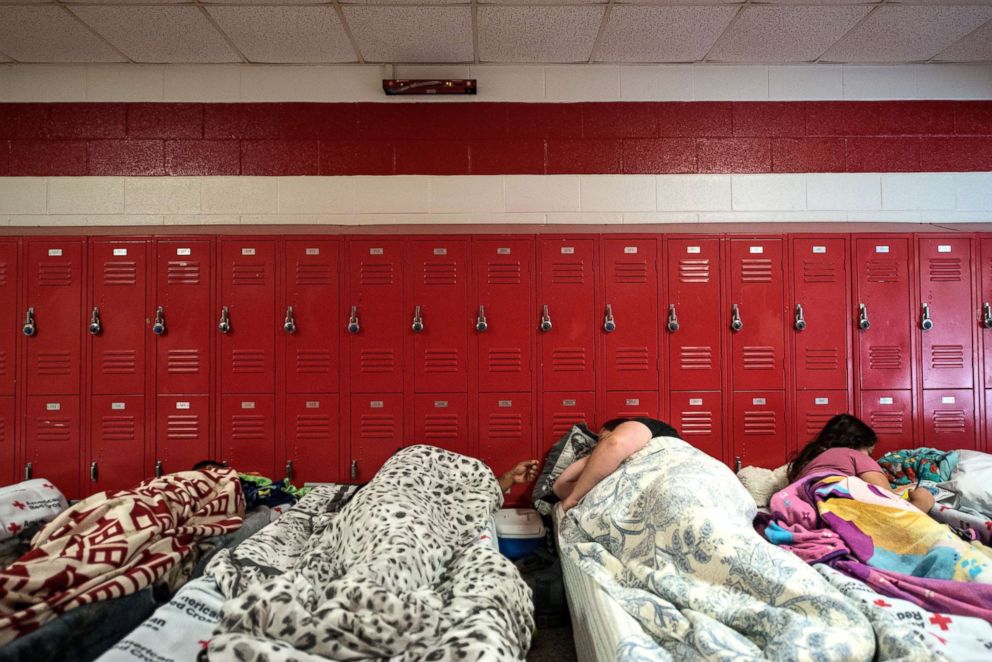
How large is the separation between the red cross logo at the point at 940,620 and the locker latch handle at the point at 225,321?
128 inches

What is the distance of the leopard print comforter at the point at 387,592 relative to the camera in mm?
1146

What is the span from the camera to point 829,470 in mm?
2189

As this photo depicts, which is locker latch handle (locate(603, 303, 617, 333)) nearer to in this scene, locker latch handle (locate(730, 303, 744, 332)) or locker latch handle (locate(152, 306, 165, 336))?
locker latch handle (locate(730, 303, 744, 332))

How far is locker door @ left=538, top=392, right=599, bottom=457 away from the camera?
290 centimetres

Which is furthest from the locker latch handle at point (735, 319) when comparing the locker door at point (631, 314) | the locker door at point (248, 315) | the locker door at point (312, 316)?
the locker door at point (248, 315)

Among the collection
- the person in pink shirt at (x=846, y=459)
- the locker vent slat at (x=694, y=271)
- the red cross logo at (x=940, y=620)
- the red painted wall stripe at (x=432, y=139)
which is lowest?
the red cross logo at (x=940, y=620)

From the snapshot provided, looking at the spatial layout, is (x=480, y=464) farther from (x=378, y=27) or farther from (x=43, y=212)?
(x=43, y=212)

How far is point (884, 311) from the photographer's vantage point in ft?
9.73

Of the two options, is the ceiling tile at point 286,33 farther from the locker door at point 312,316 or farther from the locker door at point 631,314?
the locker door at point 631,314

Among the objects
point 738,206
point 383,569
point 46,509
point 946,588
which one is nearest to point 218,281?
point 46,509

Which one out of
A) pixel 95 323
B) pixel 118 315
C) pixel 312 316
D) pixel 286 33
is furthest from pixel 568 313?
pixel 95 323

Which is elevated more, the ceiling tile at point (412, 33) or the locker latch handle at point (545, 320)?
the ceiling tile at point (412, 33)

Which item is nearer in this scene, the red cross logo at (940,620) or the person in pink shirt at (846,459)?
the red cross logo at (940,620)

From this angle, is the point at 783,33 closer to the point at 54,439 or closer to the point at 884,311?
the point at 884,311
